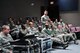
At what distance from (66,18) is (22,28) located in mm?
6200

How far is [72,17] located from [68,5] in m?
0.78

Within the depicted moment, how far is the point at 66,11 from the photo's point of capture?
13.9m

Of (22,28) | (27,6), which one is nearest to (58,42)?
(22,28)

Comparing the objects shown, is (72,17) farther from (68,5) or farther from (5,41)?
(5,41)

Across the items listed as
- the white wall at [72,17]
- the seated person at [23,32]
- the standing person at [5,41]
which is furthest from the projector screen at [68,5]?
the standing person at [5,41]

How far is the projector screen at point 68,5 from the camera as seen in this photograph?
44.5 ft

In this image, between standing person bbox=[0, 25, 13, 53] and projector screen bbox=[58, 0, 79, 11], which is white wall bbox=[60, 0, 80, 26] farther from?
standing person bbox=[0, 25, 13, 53]

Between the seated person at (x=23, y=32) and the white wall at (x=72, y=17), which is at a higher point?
the white wall at (x=72, y=17)

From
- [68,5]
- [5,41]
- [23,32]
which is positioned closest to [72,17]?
[68,5]

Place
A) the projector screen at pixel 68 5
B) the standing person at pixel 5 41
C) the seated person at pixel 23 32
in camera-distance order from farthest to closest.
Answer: the projector screen at pixel 68 5 → the seated person at pixel 23 32 → the standing person at pixel 5 41

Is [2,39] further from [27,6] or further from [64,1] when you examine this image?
[64,1]

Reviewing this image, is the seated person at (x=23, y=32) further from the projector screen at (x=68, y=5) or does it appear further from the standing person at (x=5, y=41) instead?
the projector screen at (x=68, y=5)

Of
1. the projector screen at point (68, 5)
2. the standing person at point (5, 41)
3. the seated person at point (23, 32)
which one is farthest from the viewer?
the projector screen at point (68, 5)

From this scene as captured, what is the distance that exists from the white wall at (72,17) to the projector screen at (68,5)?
0.29 meters
